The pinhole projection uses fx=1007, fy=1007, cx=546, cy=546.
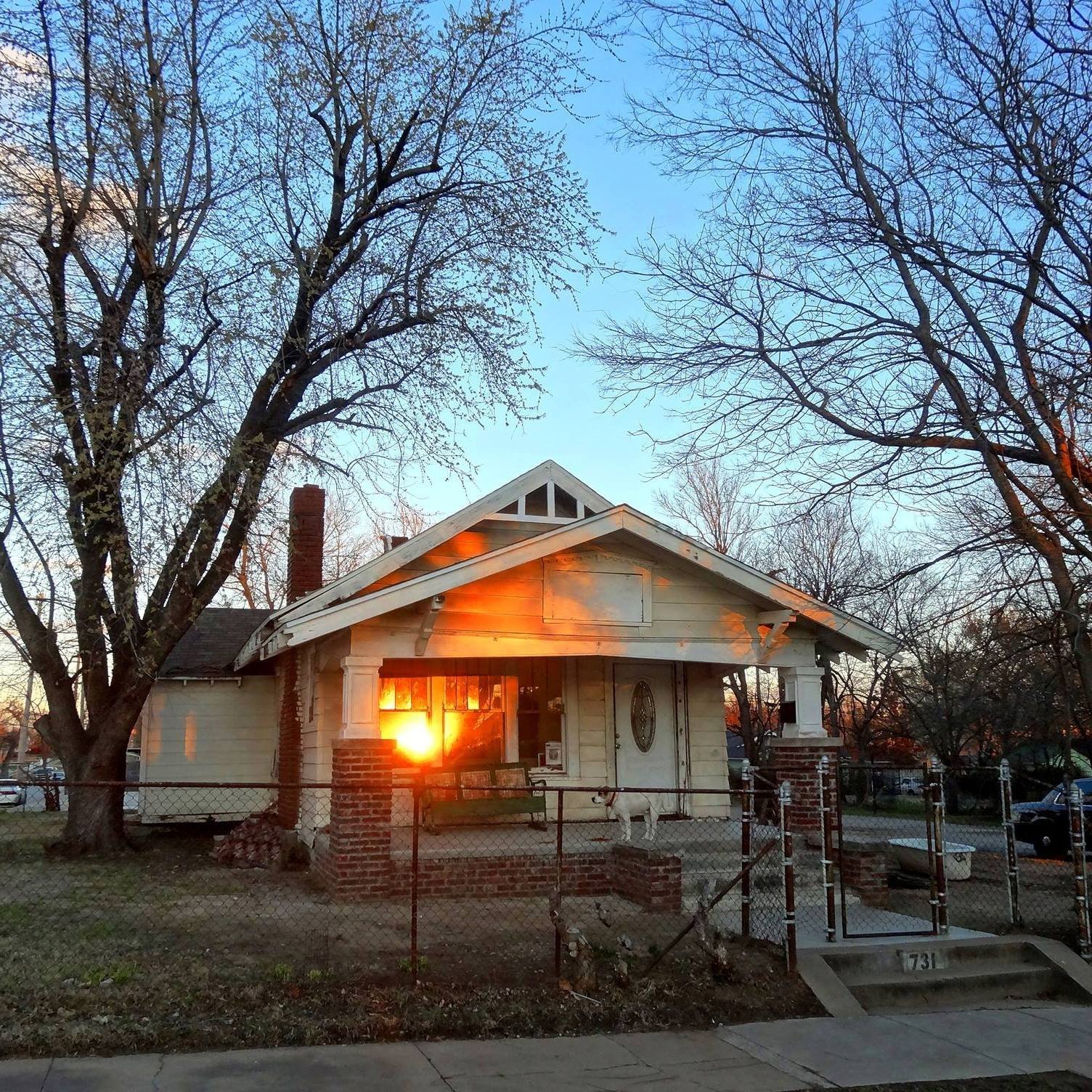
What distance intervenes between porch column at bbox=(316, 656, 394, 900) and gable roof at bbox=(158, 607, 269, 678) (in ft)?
20.4

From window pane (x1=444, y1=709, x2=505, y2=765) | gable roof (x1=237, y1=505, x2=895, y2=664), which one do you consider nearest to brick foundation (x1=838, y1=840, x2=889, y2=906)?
gable roof (x1=237, y1=505, x2=895, y2=664)

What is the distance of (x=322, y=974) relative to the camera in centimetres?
691

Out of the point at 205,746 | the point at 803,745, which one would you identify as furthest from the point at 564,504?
the point at 205,746

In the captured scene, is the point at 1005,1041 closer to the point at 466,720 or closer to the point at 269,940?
the point at 269,940

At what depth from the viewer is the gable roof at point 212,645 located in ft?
56.8

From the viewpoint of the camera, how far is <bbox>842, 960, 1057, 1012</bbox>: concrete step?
7.80 m

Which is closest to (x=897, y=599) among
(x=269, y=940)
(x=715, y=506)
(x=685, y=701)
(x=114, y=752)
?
(x=715, y=506)

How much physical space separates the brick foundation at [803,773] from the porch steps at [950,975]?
3177mm

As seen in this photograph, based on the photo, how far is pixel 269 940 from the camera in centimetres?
808

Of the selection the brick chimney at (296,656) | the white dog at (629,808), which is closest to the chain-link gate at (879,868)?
the white dog at (629,808)

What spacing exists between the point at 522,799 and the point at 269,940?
439 centimetres

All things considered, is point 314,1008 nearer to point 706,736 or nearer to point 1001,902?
point 1001,902

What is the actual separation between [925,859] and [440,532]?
695cm

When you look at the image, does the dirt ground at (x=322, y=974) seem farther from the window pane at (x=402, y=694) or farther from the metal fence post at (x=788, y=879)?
the window pane at (x=402, y=694)
